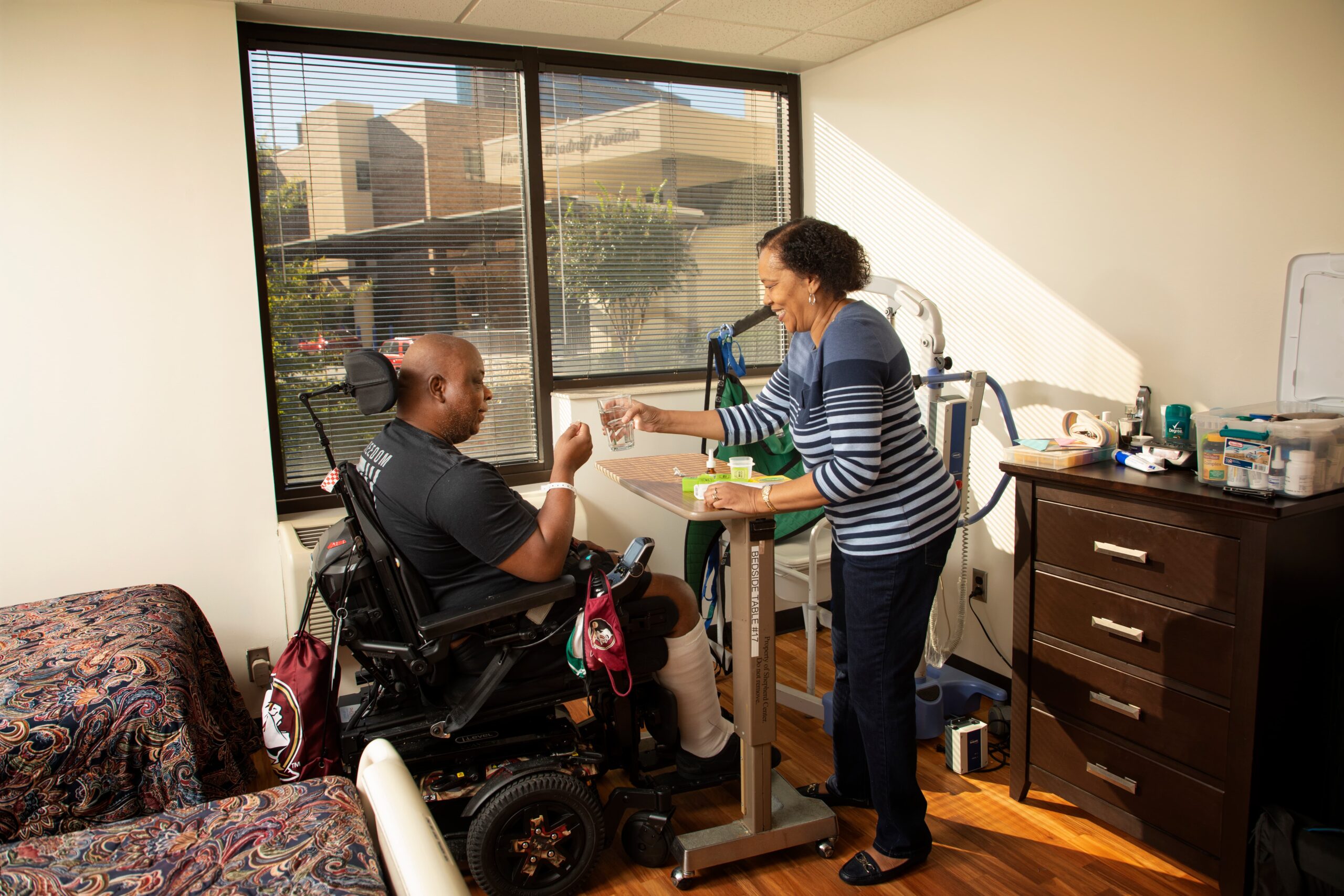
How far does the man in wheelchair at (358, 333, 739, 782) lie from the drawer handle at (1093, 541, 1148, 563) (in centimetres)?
98

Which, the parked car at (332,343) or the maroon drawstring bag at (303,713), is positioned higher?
the parked car at (332,343)

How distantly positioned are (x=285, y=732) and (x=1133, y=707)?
192 centimetres

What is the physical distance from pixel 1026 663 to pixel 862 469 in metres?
0.90

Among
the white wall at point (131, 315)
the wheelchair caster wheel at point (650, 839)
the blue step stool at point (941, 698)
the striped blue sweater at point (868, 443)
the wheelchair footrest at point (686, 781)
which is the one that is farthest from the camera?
the blue step stool at point (941, 698)

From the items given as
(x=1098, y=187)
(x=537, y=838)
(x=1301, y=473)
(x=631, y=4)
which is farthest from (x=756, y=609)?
(x=631, y=4)

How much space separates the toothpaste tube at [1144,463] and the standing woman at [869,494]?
541 millimetres

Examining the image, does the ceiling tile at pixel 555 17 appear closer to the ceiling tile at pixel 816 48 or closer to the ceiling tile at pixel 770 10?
the ceiling tile at pixel 770 10

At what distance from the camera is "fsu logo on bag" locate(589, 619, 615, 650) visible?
199cm

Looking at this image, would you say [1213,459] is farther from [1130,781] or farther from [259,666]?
[259,666]

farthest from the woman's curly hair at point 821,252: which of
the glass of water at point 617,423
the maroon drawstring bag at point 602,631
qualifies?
the maroon drawstring bag at point 602,631

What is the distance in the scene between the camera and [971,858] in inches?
87.1

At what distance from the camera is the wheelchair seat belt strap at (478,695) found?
201 cm

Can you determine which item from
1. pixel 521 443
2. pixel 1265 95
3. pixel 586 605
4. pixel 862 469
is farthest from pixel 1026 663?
pixel 521 443

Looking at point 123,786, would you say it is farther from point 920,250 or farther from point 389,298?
point 920,250
